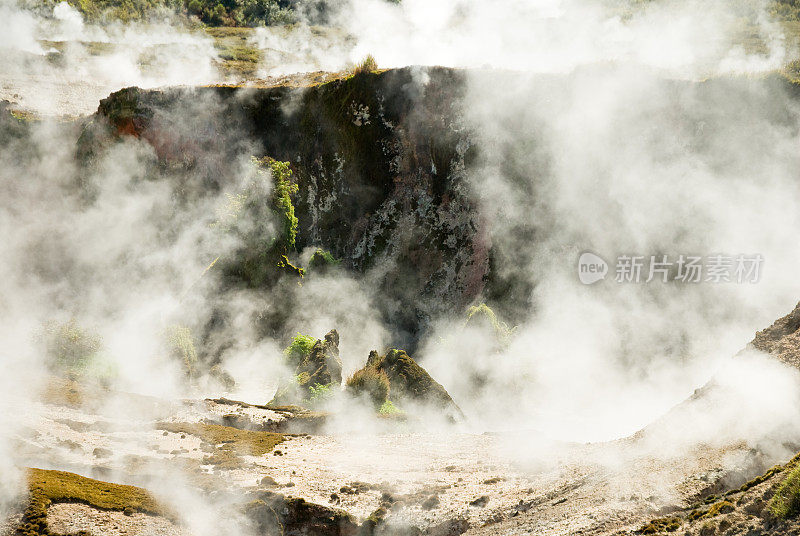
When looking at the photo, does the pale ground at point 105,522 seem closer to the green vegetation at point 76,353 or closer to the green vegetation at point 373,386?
the green vegetation at point 373,386

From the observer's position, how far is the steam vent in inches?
303

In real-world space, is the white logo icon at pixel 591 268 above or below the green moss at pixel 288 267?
below

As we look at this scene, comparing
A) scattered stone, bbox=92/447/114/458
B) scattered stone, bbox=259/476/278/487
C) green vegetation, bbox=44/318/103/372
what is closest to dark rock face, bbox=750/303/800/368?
scattered stone, bbox=259/476/278/487

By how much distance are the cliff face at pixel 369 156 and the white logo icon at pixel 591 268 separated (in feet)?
11.2

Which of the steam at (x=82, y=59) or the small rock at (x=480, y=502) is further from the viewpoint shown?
the steam at (x=82, y=59)

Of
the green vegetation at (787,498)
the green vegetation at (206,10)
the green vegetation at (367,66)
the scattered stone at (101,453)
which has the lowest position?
the green vegetation at (787,498)

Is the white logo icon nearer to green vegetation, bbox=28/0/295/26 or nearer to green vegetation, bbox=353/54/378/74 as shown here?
green vegetation, bbox=353/54/378/74

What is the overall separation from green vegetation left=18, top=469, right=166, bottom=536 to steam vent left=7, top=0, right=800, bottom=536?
0.04m

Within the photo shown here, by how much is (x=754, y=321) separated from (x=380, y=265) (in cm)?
1259

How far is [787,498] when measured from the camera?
4.72 m

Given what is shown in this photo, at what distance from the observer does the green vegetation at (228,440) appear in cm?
971

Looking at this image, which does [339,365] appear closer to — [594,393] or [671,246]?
[594,393]

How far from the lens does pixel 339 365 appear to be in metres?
14.8

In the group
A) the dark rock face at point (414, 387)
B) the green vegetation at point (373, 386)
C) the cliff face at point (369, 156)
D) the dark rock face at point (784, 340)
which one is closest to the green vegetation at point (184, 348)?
the green vegetation at point (373, 386)
